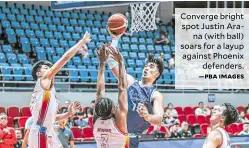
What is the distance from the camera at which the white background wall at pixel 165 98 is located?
40.2 feet

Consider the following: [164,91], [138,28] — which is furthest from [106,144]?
[164,91]

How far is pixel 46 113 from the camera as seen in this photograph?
15.8 ft

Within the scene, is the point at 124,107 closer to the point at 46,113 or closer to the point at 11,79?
the point at 46,113

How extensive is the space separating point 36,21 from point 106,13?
3562 mm

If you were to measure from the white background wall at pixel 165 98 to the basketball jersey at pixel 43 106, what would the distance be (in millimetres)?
7580

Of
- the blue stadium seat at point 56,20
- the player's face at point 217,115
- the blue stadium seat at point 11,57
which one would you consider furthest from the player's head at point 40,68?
the blue stadium seat at point 56,20

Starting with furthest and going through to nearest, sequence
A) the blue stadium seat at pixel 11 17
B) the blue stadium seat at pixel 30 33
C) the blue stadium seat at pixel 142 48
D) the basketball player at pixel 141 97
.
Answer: the blue stadium seat at pixel 142 48, the blue stadium seat at pixel 11 17, the blue stadium seat at pixel 30 33, the basketball player at pixel 141 97

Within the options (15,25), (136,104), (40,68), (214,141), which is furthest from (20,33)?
(214,141)

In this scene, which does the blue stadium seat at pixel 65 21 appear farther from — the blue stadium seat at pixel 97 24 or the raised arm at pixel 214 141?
the raised arm at pixel 214 141

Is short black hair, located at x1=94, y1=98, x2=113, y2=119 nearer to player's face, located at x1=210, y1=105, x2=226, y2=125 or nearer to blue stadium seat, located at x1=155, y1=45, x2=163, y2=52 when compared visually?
player's face, located at x1=210, y1=105, x2=226, y2=125

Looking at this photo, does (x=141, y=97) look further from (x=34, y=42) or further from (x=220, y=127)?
(x=34, y=42)

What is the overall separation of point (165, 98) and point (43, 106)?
9957mm

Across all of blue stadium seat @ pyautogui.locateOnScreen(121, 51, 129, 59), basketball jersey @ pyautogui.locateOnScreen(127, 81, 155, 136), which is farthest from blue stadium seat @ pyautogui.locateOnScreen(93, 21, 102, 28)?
basketball jersey @ pyautogui.locateOnScreen(127, 81, 155, 136)

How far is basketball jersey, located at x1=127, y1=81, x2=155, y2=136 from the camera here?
15.6 ft
